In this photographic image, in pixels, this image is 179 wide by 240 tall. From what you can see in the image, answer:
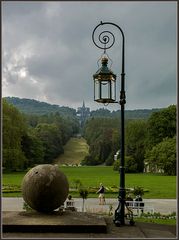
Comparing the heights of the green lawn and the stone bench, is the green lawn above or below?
below

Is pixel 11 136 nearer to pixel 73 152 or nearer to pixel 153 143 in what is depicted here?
pixel 153 143

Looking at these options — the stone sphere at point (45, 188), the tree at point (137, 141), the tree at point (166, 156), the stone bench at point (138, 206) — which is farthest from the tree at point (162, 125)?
the stone sphere at point (45, 188)

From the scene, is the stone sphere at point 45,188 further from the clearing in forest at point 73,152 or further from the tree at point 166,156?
the clearing in forest at point 73,152

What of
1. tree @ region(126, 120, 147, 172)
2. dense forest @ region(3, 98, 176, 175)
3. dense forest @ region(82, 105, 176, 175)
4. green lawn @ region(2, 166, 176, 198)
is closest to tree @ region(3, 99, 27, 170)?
dense forest @ region(3, 98, 176, 175)

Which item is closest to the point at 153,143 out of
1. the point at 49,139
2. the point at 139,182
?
the point at 139,182

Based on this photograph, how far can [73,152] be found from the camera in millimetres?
144375

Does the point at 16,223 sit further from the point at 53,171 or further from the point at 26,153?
the point at 26,153

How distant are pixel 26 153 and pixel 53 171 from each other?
208ft

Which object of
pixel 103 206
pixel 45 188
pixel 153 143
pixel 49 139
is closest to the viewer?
pixel 45 188

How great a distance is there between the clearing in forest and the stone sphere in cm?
11224

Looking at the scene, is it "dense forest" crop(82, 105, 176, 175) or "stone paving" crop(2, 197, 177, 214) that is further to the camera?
"dense forest" crop(82, 105, 176, 175)

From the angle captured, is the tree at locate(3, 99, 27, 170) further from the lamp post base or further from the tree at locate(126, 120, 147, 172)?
the lamp post base

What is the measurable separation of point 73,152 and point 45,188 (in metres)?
134

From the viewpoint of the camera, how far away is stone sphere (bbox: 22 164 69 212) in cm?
1047
